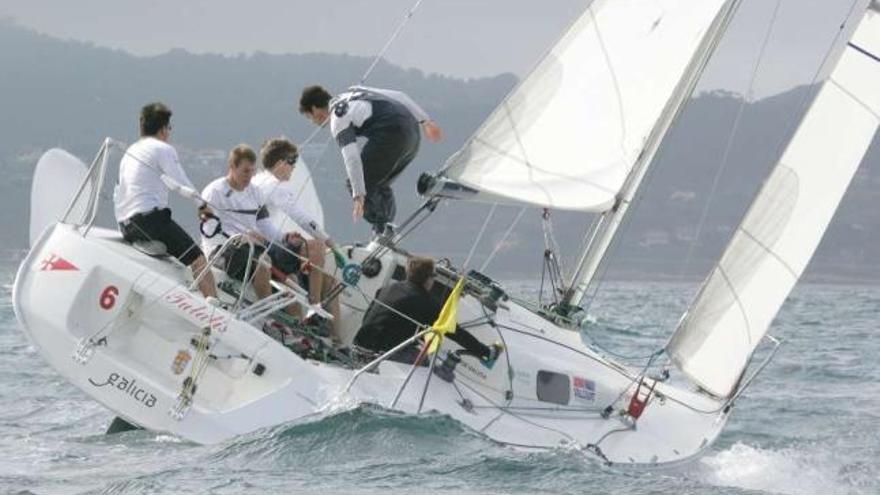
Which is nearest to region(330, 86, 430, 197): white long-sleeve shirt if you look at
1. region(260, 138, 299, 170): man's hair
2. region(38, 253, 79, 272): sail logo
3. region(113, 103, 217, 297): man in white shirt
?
region(260, 138, 299, 170): man's hair

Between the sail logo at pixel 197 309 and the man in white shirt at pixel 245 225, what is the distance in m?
0.55

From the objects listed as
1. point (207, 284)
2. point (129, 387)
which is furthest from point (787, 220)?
point (129, 387)

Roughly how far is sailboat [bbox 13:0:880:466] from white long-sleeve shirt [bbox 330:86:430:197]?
1.39 ft

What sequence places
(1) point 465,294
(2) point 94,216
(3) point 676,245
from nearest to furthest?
(2) point 94,216 → (1) point 465,294 → (3) point 676,245

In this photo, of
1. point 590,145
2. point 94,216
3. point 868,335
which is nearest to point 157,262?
point 94,216

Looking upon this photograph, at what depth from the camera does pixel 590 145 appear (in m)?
10.3

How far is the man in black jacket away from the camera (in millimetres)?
9273

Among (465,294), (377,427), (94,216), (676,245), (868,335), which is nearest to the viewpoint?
(377,427)

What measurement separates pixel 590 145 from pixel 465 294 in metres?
1.16

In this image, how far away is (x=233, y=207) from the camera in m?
9.56

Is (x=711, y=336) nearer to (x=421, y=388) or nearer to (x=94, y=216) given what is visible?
(x=421, y=388)

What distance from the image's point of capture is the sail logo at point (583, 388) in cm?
982

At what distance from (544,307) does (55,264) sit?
328cm

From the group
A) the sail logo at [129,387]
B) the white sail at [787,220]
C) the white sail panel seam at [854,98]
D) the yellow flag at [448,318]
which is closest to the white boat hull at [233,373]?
the sail logo at [129,387]
